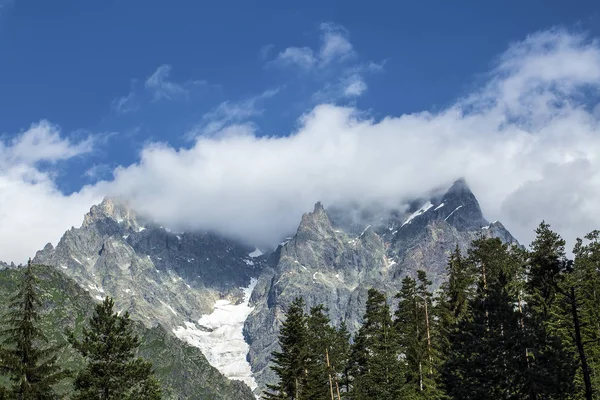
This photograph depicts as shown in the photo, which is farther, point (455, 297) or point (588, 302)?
point (455, 297)

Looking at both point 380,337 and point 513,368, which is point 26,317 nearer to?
point 513,368

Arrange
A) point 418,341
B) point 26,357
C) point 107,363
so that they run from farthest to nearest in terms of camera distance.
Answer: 1. point 418,341
2. point 107,363
3. point 26,357

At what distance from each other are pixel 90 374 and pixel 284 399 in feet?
72.8

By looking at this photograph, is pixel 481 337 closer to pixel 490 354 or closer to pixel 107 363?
pixel 490 354

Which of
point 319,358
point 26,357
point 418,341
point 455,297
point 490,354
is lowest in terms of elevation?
point 26,357

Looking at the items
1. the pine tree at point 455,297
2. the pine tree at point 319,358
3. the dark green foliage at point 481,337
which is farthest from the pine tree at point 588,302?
the pine tree at point 319,358

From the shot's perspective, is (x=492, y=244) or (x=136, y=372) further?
(x=492, y=244)

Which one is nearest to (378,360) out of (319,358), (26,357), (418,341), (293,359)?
(418,341)

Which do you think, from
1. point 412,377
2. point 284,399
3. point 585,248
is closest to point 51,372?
point 284,399

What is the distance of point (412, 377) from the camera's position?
6769 cm

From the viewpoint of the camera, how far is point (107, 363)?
163 feet

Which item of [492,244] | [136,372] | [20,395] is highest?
[492,244]

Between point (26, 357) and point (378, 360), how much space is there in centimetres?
3541

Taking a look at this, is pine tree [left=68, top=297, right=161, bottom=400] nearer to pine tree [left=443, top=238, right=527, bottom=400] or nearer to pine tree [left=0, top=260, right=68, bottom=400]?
pine tree [left=0, top=260, right=68, bottom=400]
